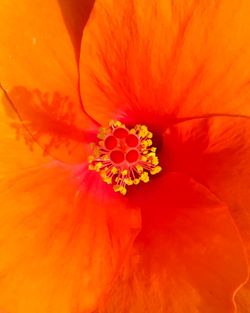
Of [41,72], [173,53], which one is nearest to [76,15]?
[41,72]

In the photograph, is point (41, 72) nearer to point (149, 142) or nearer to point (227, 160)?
point (149, 142)

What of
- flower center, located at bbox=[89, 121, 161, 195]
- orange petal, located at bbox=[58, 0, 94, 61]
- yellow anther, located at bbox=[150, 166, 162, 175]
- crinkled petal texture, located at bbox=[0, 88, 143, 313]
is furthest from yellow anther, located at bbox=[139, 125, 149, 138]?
orange petal, located at bbox=[58, 0, 94, 61]

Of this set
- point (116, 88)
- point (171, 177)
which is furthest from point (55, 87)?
point (171, 177)

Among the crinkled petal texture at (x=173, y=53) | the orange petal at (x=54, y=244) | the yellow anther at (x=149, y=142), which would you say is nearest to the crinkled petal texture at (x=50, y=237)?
the orange petal at (x=54, y=244)

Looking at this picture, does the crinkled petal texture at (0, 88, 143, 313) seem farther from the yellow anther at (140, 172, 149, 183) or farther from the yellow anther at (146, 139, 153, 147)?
the yellow anther at (146, 139, 153, 147)

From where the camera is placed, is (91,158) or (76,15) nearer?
(76,15)
